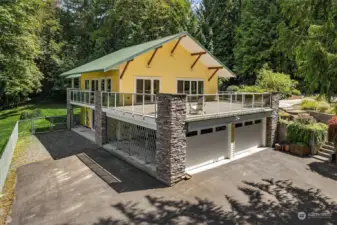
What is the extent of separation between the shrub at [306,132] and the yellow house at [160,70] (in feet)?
24.5

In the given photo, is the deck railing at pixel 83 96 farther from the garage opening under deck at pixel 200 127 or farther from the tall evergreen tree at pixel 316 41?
the tall evergreen tree at pixel 316 41

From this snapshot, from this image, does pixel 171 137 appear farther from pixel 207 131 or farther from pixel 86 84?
pixel 86 84

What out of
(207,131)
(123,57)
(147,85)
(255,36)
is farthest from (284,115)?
(255,36)

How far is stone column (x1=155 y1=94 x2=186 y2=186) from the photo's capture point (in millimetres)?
9055

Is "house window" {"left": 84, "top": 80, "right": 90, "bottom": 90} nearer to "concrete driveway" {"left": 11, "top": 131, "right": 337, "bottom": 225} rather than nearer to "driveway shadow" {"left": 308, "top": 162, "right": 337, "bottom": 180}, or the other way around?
"concrete driveway" {"left": 11, "top": 131, "right": 337, "bottom": 225}

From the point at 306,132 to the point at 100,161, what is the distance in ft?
40.1

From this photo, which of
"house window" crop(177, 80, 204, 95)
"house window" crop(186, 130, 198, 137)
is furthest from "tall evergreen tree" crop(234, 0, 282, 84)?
"house window" crop(186, 130, 198, 137)

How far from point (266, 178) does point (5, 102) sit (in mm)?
37938

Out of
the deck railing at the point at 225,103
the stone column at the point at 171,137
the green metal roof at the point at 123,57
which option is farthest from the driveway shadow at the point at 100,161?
the green metal roof at the point at 123,57

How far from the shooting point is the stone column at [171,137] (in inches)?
356

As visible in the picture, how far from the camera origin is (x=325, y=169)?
10.8m

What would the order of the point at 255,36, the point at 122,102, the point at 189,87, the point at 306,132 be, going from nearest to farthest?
the point at 306,132, the point at 122,102, the point at 189,87, the point at 255,36

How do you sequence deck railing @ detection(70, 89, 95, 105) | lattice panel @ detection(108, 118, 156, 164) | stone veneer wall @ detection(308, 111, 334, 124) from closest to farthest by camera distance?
lattice panel @ detection(108, 118, 156, 164) < stone veneer wall @ detection(308, 111, 334, 124) < deck railing @ detection(70, 89, 95, 105)

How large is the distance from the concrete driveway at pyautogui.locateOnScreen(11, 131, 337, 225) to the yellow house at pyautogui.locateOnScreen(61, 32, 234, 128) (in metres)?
5.32
